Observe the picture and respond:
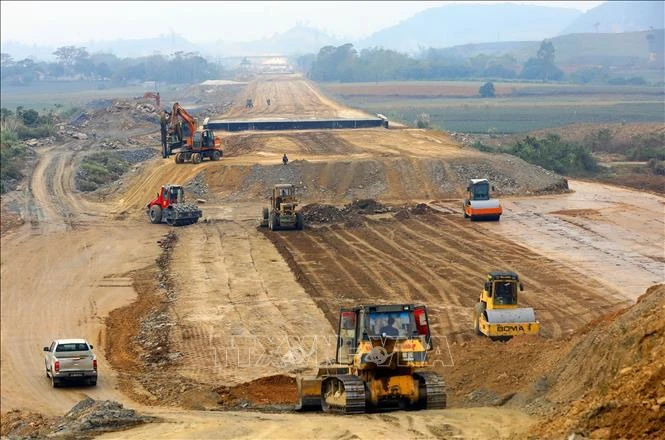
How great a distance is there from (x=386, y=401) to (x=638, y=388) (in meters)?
5.29

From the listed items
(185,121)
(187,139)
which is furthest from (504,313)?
(185,121)

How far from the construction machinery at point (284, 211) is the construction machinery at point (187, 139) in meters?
18.0

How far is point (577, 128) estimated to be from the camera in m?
93.4

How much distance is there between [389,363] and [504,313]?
8901 mm

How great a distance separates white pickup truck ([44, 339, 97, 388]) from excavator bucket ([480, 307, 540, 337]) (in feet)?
31.6

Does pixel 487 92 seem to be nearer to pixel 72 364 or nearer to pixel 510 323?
pixel 510 323

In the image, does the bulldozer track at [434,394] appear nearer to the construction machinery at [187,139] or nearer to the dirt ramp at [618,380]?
the dirt ramp at [618,380]

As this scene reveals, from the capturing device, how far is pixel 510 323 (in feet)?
87.2

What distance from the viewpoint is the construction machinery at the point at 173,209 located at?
52.3 meters

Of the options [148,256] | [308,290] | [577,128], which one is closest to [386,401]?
[308,290]

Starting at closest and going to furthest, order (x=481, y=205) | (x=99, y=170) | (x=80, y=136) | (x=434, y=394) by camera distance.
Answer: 1. (x=434, y=394)
2. (x=481, y=205)
3. (x=99, y=170)
4. (x=80, y=136)

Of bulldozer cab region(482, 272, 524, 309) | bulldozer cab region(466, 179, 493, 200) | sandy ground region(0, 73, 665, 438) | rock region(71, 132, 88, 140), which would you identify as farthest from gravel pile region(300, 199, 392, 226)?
rock region(71, 132, 88, 140)

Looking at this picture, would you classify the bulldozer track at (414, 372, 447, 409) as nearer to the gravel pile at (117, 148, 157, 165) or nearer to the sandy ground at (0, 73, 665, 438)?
the sandy ground at (0, 73, 665, 438)

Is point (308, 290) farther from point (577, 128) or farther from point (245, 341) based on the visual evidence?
point (577, 128)
